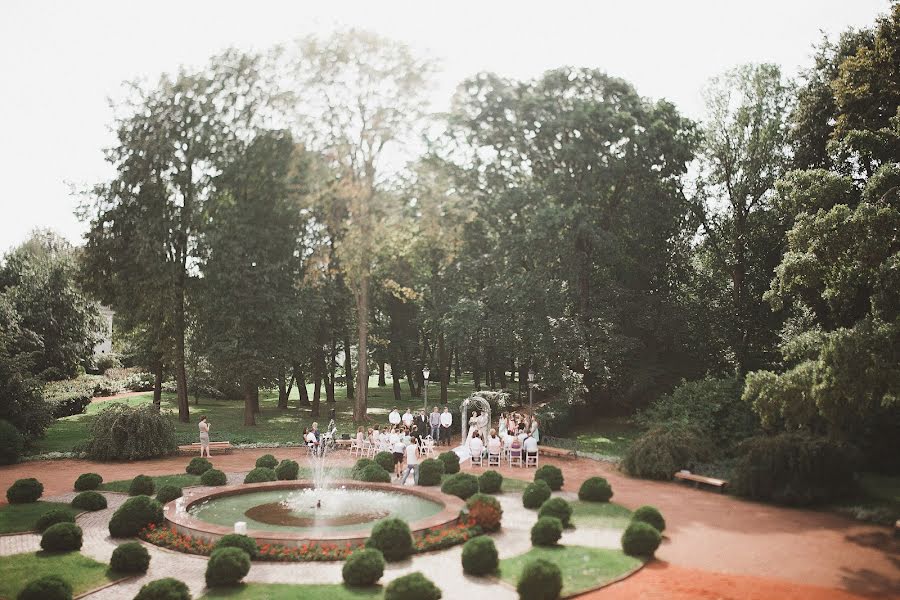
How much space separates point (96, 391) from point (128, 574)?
45.3 metres

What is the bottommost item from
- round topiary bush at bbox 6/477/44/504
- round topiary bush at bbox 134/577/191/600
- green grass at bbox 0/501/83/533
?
green grass at bbox 0/501/83/533

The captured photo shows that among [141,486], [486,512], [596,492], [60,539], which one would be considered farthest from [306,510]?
[596,492]

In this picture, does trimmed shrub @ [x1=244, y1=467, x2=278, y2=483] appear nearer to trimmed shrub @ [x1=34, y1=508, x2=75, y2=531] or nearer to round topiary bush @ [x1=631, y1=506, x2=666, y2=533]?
trimmed shrub @ [x1=34, y1=508, x2=75, y2=531]

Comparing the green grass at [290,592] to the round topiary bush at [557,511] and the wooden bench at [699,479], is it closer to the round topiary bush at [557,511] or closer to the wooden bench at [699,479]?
the round topiary bush at [557,511]

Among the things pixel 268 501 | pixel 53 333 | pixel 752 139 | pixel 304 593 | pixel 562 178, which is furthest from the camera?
pixel 53 333

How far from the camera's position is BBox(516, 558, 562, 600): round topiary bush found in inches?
451

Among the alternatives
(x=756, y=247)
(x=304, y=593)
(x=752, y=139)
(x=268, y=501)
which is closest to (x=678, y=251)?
(x=756, y=247)

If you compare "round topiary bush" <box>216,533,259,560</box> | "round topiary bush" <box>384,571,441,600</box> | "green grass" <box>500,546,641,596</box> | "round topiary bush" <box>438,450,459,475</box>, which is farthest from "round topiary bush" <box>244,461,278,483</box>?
"round topiary bush" <box>384,571,441,600</box>

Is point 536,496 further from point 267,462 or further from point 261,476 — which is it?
point 267,462

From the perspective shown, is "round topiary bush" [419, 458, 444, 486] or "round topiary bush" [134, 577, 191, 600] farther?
"round topiary bush" [419, 458, 444, 486]

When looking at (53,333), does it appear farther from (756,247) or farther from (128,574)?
(756,247)

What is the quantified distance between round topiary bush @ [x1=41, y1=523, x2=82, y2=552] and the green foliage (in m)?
12.6

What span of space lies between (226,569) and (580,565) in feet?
21.7

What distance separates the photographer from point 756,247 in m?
37.1
